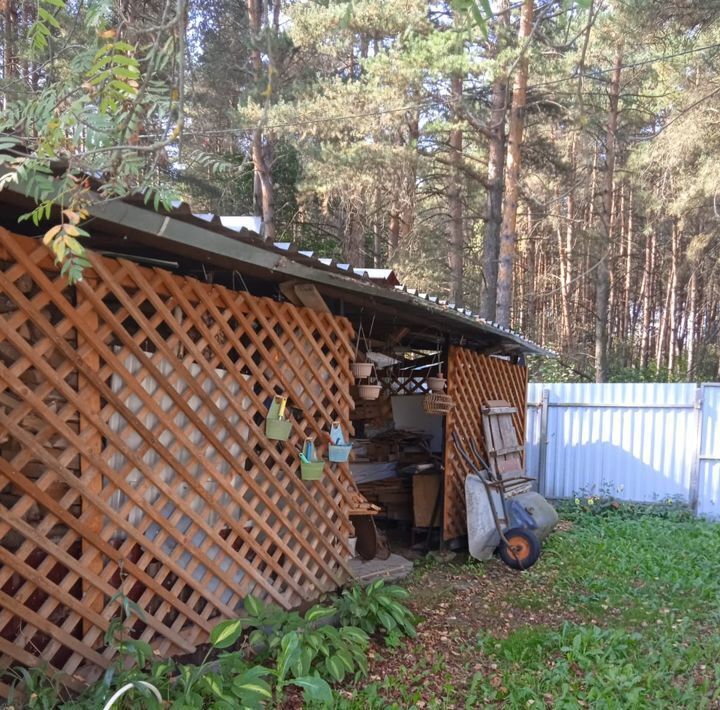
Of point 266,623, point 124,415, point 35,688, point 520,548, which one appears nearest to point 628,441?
point 520,548

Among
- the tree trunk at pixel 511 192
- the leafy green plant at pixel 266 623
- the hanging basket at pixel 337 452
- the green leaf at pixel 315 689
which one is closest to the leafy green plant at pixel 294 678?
the green leaf at pixel 315 689

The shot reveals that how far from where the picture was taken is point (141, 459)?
2707 millimetres

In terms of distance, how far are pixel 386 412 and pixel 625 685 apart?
3711 mm

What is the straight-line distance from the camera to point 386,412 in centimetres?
660

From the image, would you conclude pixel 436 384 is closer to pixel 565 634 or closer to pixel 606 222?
pixel 565 634

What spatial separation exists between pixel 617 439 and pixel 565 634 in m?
4.75

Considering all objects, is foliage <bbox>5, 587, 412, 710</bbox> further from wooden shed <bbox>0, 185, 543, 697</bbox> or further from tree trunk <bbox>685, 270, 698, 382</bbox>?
tree trunk <bbox>685, 270, 698, 382</bbox>

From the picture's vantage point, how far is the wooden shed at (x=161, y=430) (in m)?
2.33

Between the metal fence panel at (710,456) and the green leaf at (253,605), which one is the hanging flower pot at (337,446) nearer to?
the green leaf at (253,605)

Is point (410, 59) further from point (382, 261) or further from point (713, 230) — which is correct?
point (713, 230)

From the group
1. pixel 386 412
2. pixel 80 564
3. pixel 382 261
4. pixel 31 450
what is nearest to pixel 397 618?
pixel 80 564

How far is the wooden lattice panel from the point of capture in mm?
5739

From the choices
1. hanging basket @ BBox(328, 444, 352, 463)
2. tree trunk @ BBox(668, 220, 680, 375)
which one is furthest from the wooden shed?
tree trunk @ BBox(668, 220, 680, 375)

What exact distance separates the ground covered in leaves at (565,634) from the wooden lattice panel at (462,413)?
1.70 ft
